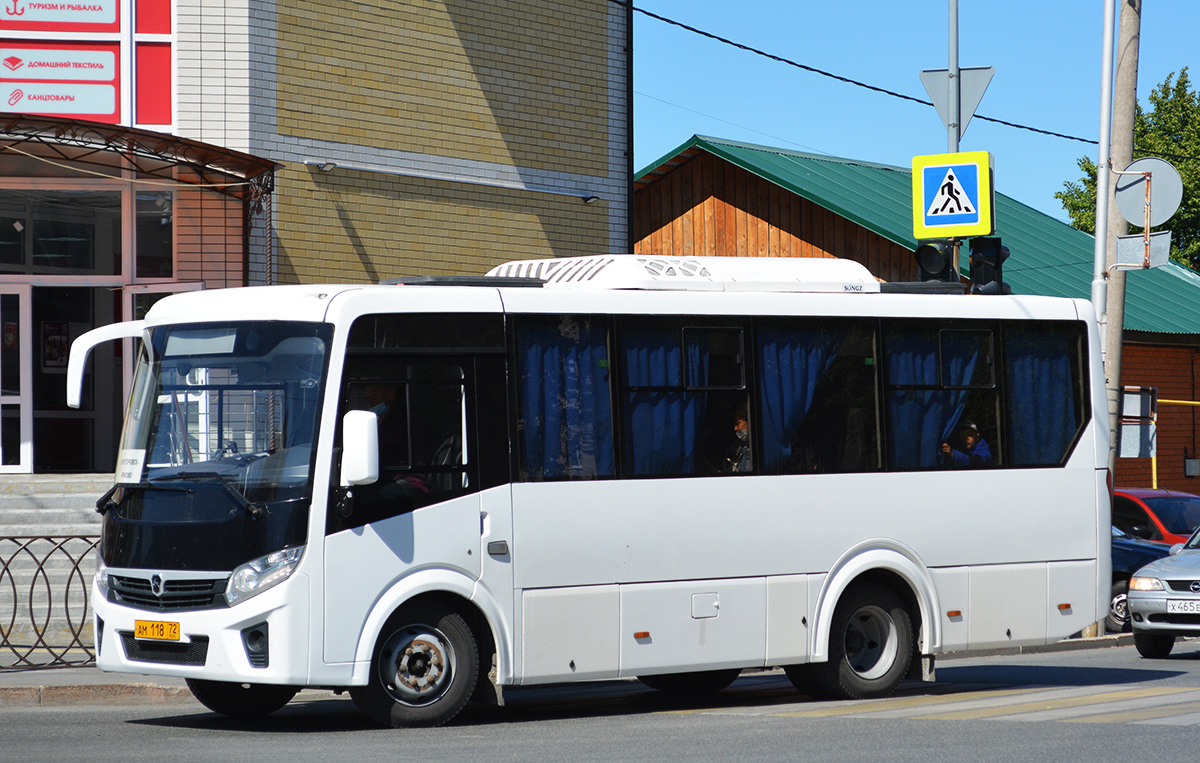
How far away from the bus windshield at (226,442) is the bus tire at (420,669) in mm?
930

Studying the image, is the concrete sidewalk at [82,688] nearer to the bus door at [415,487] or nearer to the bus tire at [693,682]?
the bus door at [415,487]

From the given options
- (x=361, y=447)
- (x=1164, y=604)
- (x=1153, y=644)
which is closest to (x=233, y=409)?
(x=361, y=447)

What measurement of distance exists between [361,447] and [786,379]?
339 centimetres

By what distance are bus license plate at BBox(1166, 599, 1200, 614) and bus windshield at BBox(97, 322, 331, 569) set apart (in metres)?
9.32

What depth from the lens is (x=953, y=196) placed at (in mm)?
16000

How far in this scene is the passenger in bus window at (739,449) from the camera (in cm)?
1059

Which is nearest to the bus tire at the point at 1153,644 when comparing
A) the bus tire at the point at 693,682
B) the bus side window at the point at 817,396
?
the bus tire at the point at 693,682

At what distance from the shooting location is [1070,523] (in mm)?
11922

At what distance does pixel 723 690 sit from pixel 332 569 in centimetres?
429

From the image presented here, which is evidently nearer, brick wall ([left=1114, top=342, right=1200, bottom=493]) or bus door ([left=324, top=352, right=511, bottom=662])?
bus door ([left=324, top=352, right=511, bottom=662])

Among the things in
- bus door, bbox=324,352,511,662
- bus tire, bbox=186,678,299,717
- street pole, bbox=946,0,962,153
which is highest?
street pole, bbox=946,0,962,153

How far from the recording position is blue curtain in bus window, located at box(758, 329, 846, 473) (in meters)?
10.8

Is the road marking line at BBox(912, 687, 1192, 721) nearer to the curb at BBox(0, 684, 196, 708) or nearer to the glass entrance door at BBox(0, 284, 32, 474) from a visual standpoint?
the curb at BBox(0, 684, 196, 708)

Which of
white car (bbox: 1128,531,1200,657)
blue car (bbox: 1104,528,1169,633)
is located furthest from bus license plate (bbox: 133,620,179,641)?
blue car (bbox: 1104,528,1169,633)
